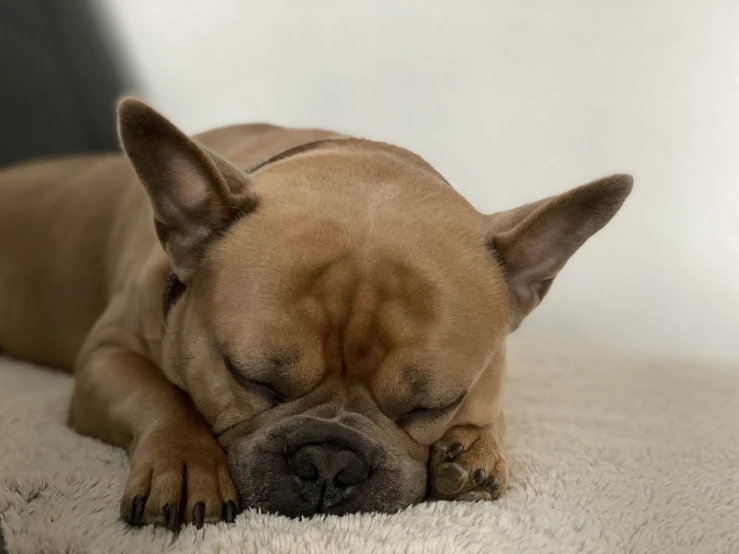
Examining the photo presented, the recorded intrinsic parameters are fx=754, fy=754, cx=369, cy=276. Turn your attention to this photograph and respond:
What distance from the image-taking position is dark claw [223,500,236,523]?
126cm

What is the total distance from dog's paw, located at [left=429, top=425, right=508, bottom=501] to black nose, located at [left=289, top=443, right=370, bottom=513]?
0.20m

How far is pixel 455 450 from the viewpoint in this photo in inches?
58.9

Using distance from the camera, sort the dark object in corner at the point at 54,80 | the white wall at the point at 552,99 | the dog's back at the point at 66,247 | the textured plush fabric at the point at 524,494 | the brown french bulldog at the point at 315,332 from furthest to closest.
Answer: the dark object in corner at the point at 54,80 → the white wall at the point at 552,99 → the dog's back at the point at 66,247 → the brown french bulldog at the point at 315,332 → the textured plush fabric at the point at 524,494

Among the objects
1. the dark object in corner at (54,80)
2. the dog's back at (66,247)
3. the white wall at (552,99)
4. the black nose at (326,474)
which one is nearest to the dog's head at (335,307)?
the black nose at (326,474)

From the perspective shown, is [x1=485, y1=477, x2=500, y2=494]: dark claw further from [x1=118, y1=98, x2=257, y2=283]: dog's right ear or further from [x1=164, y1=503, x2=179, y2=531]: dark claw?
[x1=118, y1=98, x2=257, y2=283]: dog's right ear

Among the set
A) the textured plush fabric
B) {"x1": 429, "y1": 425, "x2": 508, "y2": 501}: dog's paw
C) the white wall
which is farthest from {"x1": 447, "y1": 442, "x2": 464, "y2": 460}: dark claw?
the white wall

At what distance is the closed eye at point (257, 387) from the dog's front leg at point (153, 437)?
13cm

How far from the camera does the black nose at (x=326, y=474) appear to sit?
1.30m

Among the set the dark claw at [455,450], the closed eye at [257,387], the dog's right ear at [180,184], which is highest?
the dog's right ear at [180,184]

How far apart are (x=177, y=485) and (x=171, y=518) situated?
2.3 inches

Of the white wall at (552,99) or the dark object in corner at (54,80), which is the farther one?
the dark object in corner at (54,80)

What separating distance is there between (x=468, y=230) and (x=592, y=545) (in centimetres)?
67

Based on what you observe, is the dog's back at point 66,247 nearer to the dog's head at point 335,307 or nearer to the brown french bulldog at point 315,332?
the brown french bulldog at point 315,332

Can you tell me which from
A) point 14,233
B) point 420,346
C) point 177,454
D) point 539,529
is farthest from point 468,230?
point 14,233
